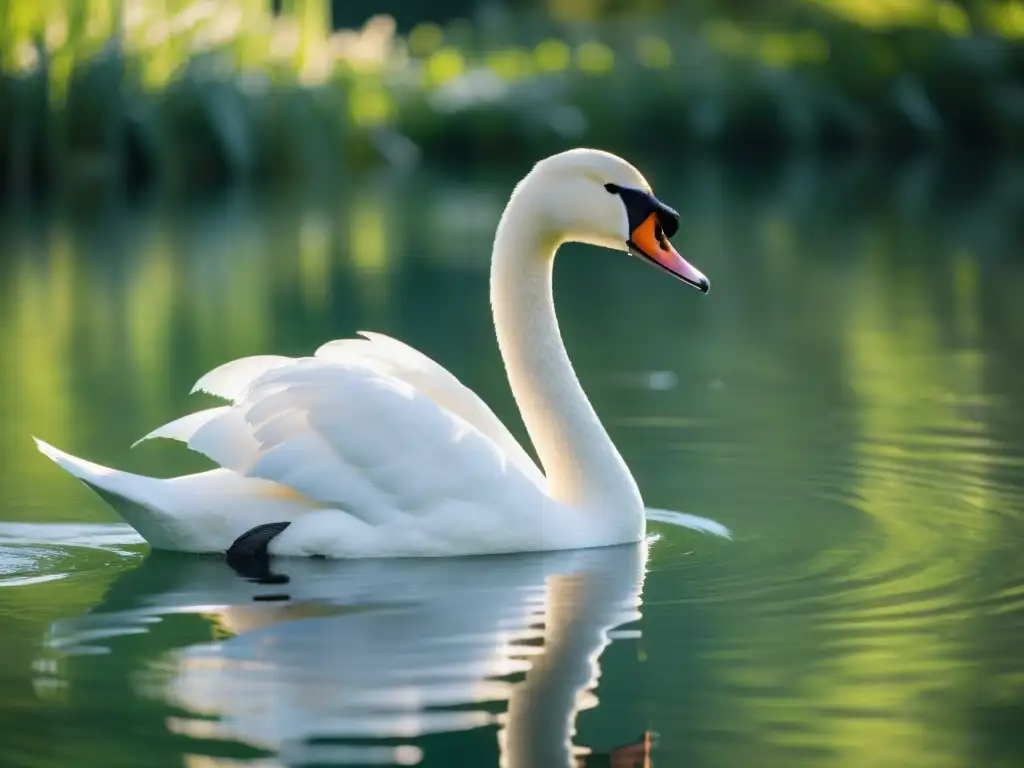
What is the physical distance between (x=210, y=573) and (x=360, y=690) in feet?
4.57

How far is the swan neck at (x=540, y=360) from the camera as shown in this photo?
241 inches

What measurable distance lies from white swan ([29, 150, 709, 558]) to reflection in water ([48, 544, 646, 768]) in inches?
3.5

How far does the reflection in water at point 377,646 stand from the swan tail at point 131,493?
0.10m

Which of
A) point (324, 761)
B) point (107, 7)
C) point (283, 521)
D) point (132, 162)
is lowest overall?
point (324, 761)

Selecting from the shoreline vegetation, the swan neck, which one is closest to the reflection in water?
the swan neck

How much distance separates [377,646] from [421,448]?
935mm

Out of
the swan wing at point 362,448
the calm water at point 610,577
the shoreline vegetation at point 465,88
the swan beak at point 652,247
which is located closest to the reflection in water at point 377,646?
the calm water at point 610,577

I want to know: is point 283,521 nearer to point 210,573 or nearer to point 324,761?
point 210,573

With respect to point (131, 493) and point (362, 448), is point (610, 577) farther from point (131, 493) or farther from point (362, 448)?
point (131, 493)

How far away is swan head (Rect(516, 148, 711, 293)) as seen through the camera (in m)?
6.07

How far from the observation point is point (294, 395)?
5.77 m

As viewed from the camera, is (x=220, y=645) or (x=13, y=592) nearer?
(x=220, y=645)

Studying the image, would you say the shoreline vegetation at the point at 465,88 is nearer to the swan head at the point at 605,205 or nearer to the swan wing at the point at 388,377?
the swan wing at the point at 388,377

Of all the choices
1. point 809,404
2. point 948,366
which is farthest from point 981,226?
point 809,404
